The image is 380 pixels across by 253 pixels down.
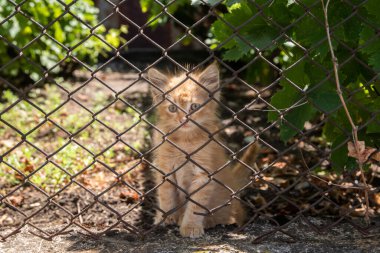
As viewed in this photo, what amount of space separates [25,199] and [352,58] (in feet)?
9.29

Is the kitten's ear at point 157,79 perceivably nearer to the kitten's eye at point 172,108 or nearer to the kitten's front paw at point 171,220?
the kitten's eye at point 172,108

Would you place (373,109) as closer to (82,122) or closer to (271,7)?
(271,7)

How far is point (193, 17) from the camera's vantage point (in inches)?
347

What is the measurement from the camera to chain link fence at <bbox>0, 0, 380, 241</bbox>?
3082mm

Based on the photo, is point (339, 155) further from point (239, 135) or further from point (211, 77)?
point (239, 135)

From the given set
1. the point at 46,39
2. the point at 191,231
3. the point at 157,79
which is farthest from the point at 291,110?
the point at 46,39

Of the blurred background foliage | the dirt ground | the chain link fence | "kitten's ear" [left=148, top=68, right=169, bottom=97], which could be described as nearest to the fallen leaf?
the chain link fence

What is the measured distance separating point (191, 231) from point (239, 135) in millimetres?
2573

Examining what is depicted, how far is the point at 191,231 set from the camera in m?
3.74

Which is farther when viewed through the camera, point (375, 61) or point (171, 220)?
point (171, 220)

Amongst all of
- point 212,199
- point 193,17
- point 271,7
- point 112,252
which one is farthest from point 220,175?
point 193,17

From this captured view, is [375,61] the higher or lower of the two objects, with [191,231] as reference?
higher

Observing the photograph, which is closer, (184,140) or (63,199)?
(184,140)

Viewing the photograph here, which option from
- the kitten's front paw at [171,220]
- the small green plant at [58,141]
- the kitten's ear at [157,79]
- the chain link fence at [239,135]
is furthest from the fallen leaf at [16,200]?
the kitten's ear at [157,79]
